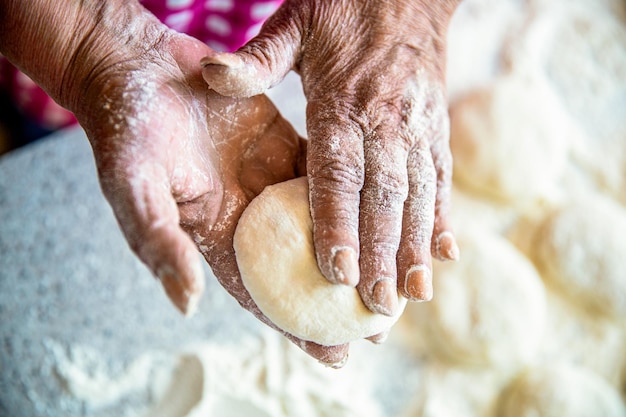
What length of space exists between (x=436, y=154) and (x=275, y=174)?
1.11 feet

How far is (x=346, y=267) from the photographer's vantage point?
0.87 meters

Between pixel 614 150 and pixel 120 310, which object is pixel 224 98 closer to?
pixel 120 310

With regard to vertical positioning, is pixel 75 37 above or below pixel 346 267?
above

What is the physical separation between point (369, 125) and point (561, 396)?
46.8 inches

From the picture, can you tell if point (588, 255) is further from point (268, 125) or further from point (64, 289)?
point (64, 289)

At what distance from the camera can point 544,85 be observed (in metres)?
2.09

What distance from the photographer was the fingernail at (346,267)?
87 centimetres

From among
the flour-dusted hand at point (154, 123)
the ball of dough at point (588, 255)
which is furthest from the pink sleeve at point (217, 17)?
the ball of dough at point (588, 255)

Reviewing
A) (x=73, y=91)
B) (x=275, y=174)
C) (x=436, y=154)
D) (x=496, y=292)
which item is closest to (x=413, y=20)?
(x=436, y=154)

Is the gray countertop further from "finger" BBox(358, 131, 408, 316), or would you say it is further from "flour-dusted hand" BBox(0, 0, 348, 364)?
"finger" BBox(358, 131, 408, 316)

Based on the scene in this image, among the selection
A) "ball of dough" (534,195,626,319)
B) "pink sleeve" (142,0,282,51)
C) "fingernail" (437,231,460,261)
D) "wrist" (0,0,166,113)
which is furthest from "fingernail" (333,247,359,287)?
"ball of dough" (534,195,626,319)

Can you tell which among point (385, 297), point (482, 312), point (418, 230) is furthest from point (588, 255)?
point (385, 297)

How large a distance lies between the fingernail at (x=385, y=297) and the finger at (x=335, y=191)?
47mm

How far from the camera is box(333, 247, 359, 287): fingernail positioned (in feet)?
2.87
